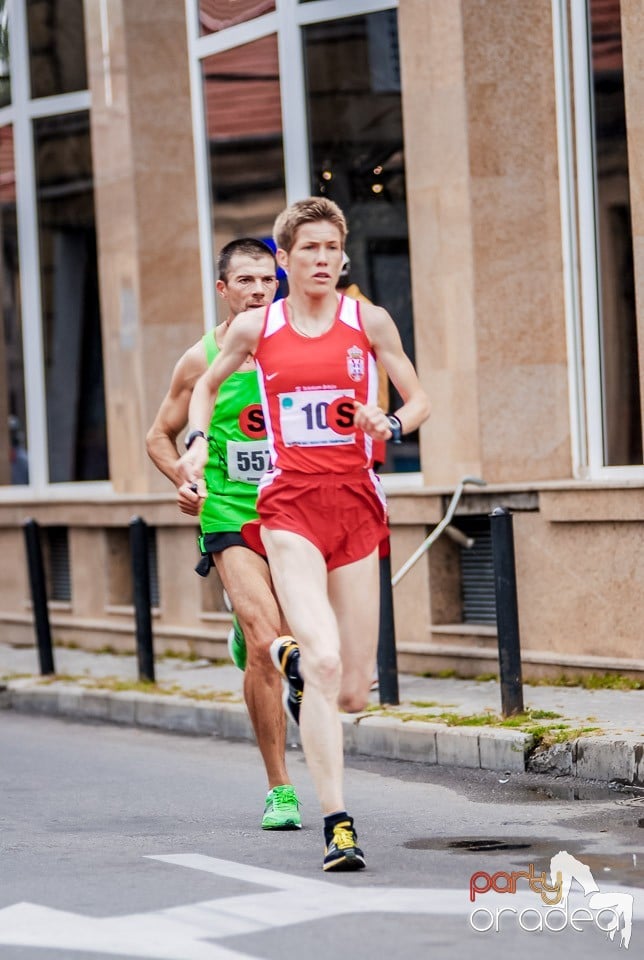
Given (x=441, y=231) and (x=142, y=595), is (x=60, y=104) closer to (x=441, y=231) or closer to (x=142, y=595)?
(x=441, y=231)

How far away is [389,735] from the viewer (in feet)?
29.2

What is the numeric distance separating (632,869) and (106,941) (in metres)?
1.70

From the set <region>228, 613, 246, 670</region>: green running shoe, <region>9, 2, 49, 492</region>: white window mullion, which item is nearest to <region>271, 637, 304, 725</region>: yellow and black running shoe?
<region>228, 613, 246, 670</region>: green running shoe

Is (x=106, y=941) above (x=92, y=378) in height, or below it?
below

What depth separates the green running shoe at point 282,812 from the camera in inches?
260

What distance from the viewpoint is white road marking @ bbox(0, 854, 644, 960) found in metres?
4.68

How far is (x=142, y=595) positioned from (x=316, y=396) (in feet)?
18.6

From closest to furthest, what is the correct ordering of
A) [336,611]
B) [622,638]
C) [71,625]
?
[336,611]
[622,638]
[71,625]

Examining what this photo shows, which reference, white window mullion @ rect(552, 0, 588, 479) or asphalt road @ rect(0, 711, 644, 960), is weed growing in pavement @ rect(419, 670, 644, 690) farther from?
asphalt road @ rect(0, 711, 644, 960)

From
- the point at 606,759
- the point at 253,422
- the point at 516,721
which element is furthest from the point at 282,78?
the point at 606,759

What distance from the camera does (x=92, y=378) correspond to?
1527 centimetres

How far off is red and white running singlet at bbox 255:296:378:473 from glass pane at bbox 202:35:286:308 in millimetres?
7181

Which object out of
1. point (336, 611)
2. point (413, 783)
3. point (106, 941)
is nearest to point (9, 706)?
point (413, 783)

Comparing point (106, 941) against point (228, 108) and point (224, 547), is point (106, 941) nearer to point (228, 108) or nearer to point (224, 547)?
point (224, 547)
